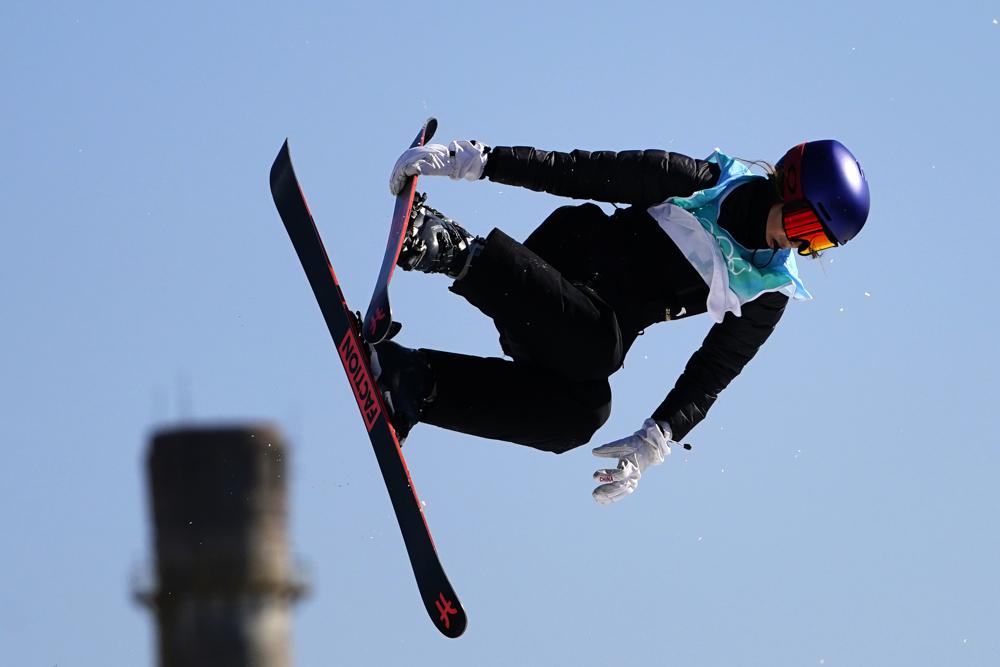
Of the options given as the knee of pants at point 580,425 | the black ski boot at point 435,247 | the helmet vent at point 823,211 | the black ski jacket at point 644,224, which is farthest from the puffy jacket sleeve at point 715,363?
the black ski boot at point 435,247

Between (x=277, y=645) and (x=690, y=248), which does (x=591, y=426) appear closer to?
(x=690, y=248)

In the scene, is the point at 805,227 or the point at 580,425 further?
the point at 580,425

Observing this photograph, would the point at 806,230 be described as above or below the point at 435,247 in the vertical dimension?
above

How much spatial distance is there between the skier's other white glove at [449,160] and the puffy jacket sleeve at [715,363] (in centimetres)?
140

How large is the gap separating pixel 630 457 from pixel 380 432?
116cm

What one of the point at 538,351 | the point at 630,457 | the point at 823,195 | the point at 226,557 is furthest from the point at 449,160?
the point at 226,557

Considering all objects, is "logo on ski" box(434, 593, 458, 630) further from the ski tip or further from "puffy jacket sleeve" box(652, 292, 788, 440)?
the ski tip

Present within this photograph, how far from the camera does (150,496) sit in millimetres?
29766

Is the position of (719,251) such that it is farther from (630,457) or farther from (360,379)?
(360,379)

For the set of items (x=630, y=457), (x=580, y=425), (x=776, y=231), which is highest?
(x=776, y=231)

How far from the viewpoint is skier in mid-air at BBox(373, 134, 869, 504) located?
602 cm

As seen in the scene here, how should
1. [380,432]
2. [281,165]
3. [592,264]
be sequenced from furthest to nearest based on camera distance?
1. [281,165]
2. [380,432]
3. [592,264]

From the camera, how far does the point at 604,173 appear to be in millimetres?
6078

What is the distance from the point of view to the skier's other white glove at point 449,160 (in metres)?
6.01
